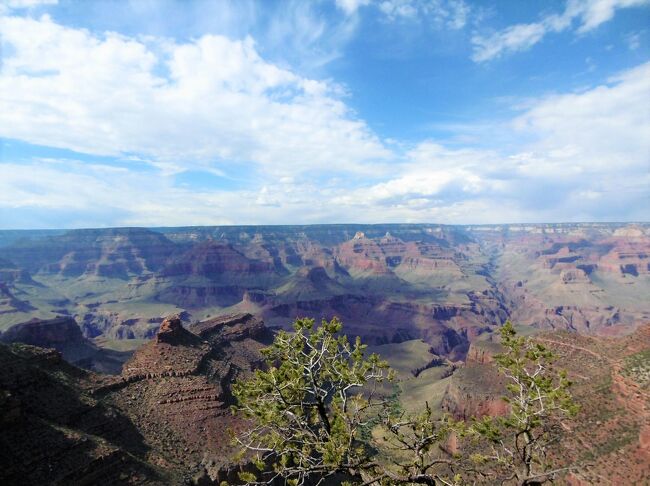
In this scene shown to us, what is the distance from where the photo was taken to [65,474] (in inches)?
1135

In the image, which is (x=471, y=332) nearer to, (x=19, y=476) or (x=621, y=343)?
Result: (x=621, y=343)

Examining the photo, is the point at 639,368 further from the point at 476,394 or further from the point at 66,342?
the point at 66,342

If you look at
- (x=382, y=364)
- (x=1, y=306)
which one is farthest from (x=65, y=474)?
(x=1, y=306)

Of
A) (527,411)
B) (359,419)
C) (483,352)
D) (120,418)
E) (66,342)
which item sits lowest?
(66,342)

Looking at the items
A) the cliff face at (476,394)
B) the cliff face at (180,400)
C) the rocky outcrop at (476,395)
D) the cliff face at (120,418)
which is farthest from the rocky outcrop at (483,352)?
the cliff face at (120,418)

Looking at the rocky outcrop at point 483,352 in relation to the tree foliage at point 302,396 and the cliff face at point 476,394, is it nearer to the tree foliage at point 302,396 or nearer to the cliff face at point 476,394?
the cliff face at point 476,394

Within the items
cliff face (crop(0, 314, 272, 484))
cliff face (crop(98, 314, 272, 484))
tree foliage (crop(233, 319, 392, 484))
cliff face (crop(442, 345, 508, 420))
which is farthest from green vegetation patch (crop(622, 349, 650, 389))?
cliff face (crop(98, 314, 272, 484))

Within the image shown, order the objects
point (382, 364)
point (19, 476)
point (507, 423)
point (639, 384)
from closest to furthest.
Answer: point (507, 423) < point (382, 364) < point (19, 476) < point (639, 384)

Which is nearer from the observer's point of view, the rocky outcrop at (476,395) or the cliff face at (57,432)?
the cliff face at (57,432)

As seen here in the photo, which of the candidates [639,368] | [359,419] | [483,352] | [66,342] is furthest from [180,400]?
[66,342]

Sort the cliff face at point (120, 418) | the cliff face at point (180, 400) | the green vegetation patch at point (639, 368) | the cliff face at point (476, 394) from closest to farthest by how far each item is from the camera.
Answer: the cliff face at point (120, 418)
the cliff face at point (180, 400)
the green vegetation patch at point (639, 368)
the cliff face at point (476, 394)

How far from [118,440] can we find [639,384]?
53605 mm

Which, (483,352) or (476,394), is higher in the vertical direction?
(483,352)

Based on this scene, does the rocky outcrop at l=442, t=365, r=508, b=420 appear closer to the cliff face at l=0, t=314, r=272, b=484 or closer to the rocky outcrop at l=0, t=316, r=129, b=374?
the cliff face at l=0, t=314, r=272, b=484
